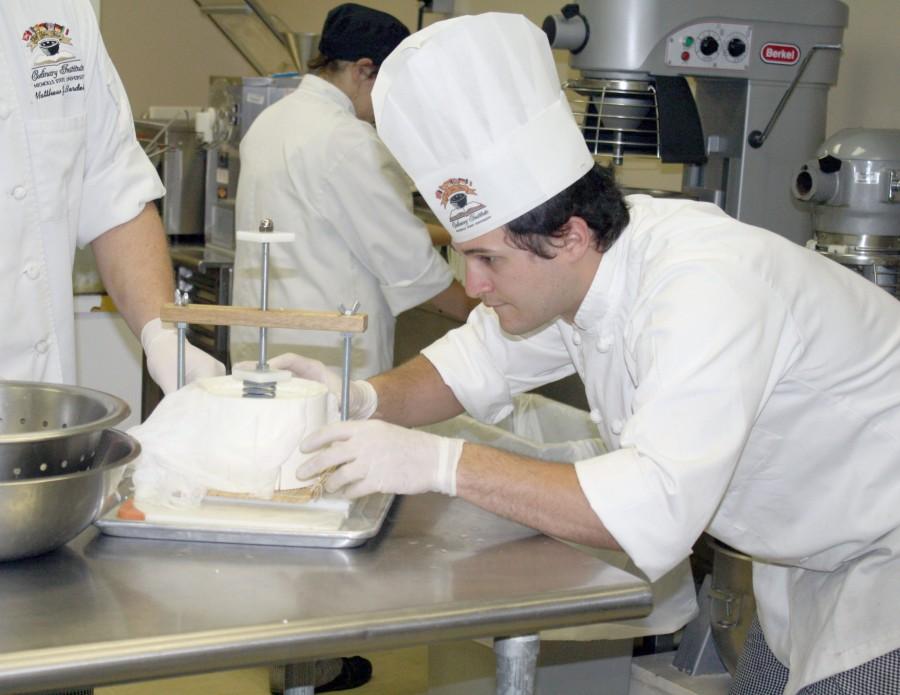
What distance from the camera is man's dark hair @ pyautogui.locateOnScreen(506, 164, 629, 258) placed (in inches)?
62.3

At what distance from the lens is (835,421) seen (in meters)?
1.56

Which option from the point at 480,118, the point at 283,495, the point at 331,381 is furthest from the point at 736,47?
the point at 283,495

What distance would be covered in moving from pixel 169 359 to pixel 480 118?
1.84 feet

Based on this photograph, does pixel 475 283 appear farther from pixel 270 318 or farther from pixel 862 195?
pixel 862 195

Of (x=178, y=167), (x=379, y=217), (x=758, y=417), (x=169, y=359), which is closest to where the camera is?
(x=758, y=417)

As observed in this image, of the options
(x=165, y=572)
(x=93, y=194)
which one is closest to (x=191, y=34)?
Result: (x=93, y=194)

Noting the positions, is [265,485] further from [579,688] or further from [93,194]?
[579,688]

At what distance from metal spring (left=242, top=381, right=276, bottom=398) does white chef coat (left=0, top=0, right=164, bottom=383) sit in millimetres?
481

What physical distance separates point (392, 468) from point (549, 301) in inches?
14.0

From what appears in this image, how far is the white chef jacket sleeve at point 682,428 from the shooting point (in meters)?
1.36

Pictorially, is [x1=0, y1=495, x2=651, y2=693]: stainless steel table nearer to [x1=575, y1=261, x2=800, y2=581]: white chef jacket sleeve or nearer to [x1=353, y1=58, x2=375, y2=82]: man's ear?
[x1=575, y1=261, x2=800, y2=581]: white chef jacket sleeve

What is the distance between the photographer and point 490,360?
1.92m

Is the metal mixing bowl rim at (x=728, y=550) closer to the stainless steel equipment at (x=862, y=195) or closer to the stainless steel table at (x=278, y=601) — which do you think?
the stainless steel equipment at (x=862, y=195)

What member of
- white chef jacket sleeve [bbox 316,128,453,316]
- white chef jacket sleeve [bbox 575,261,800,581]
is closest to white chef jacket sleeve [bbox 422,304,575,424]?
white chef jacket sleeve [bbox 575,261,800,581]
